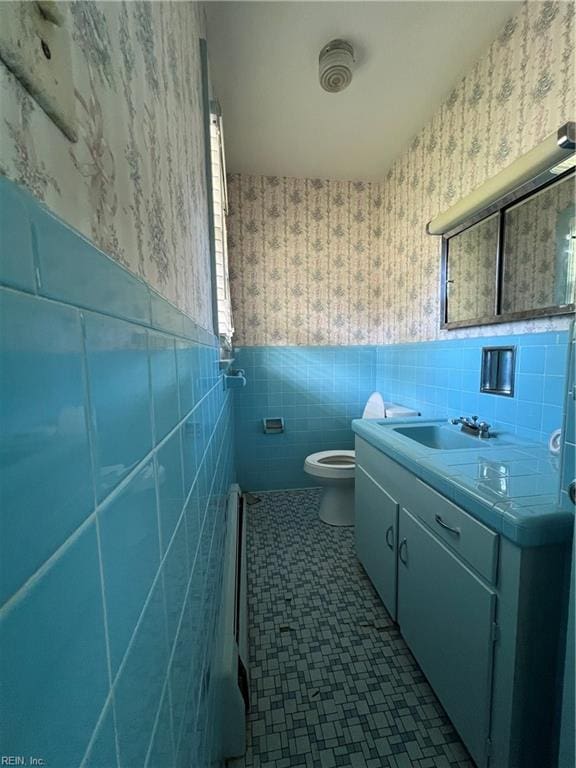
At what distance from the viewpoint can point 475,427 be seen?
1386 millimetres

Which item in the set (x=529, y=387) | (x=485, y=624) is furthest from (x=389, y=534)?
(x=529, y=387)

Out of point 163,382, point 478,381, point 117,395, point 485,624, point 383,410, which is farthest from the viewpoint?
point 383,410

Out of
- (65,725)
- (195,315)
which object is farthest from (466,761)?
(195,315)

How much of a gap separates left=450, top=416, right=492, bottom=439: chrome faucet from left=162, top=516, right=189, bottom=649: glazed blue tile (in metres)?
1.29

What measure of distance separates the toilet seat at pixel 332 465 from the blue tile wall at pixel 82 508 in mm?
1625

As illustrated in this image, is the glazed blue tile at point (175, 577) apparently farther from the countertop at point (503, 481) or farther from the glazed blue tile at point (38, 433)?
the countertop at point (503, 481)

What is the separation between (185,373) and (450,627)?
103 cm

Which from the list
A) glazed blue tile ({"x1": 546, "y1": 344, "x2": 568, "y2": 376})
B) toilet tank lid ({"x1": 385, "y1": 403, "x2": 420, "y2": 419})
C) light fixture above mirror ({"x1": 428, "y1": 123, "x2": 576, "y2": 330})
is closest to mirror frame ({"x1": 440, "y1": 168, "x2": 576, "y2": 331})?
light fixture above mirror ({"x1": 428, "y1": 123, "x2": 576, "y2": 330})

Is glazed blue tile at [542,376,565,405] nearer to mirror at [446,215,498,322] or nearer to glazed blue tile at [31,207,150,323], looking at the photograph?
mirror at [446,215,498,322]

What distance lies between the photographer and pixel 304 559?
70.4 inches

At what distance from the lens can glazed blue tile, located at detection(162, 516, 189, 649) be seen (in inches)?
16.7

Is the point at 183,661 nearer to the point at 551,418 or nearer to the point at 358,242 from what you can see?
the point at 551,418

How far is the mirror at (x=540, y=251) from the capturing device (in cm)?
111

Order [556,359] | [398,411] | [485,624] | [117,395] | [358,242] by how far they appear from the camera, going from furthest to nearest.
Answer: [358,242] → [398,411] → [556,359] → [485,624] → [117,395]
